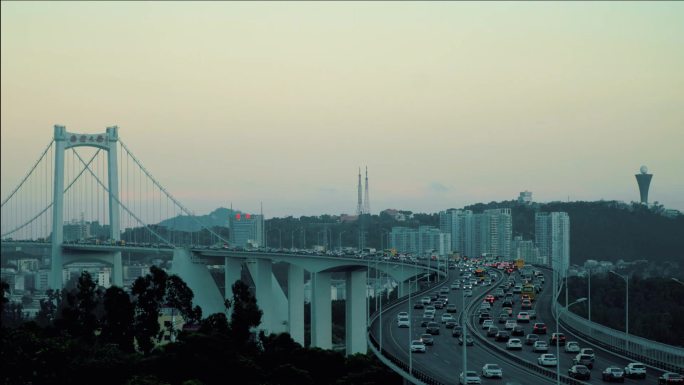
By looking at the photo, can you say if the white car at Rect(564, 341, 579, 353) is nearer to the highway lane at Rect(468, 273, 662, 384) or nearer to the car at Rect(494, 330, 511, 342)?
the highway lane at Rect(468, 273, 662, 384)

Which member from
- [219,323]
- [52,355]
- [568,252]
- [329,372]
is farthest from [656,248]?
[52,355]

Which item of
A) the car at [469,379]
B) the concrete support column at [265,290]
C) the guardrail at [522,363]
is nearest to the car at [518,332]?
the guardrail at [522,363]

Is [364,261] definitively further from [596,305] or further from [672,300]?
[672,300]

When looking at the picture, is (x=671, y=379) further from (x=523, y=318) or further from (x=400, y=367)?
(x=523, y=318)

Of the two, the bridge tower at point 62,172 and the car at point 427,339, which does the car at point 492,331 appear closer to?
the car at point 427,339

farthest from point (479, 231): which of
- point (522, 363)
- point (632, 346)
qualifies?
point (522, 363)

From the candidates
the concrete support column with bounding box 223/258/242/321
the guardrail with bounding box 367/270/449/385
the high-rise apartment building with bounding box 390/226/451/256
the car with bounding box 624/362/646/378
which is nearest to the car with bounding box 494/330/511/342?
the guardrail with bounding box 367/270/449/385
